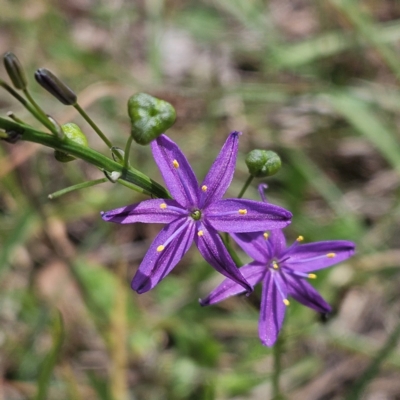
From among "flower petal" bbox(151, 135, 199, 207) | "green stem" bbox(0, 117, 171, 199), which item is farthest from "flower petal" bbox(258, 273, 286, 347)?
"green stem" bbox(0, 117, 171, 199)

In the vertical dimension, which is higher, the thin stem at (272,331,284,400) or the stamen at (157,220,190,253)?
the stamen at (157,220,190,253)

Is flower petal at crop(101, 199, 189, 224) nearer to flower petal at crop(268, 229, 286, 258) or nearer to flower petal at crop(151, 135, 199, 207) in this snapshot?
flower petal at crop(151, 135, 199, 207)

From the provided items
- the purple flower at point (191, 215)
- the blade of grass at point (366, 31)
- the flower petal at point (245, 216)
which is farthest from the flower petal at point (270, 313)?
the blade of grass at point (366, 31)

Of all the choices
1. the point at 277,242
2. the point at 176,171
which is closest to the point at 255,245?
the point at 277,242

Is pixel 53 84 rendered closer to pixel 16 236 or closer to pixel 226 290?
pixel 226 290

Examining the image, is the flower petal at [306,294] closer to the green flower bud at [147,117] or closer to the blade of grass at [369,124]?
the green flower bud at [147,117]

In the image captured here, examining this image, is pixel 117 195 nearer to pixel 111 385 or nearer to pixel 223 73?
pixel 111 385
